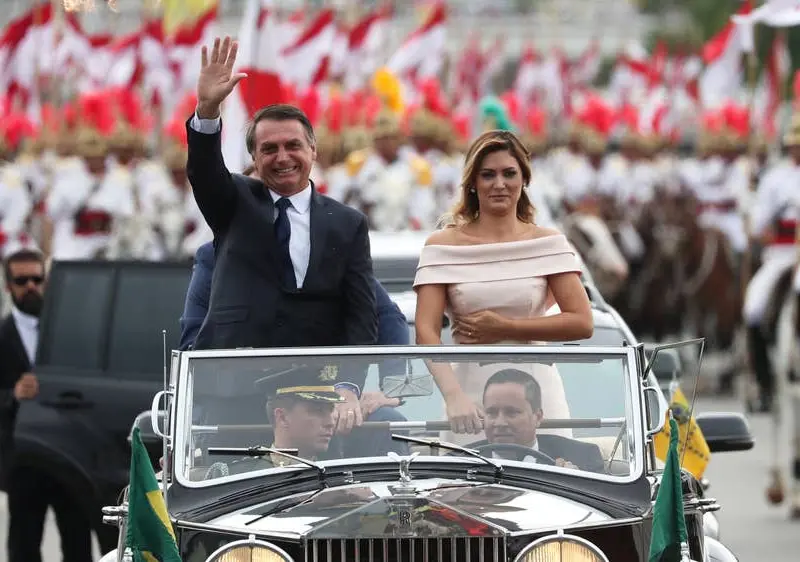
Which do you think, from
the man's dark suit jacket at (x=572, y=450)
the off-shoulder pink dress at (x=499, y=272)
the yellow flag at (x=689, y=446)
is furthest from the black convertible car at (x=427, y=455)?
the yellow flag at (x=689, y=446)

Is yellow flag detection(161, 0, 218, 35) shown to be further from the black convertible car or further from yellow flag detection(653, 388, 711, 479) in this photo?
the black convertible car

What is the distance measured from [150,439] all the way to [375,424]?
1.56 metres

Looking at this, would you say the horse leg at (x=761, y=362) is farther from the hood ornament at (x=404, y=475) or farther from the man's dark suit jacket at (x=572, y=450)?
the hood ornament at (x=404, y=475)

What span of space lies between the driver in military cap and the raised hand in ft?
3.88

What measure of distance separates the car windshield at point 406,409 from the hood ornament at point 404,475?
A: 0.06 m

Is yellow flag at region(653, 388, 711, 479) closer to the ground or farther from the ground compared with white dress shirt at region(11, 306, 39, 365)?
closer to the ground

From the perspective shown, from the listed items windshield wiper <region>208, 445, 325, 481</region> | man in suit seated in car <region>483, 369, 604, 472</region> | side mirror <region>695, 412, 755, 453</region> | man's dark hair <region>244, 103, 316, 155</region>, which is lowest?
windshield wiper <region>208, 445, 325, 481</region>

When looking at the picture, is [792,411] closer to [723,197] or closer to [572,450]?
[572,450]

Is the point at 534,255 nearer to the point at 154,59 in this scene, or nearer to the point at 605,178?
the point at 154,59

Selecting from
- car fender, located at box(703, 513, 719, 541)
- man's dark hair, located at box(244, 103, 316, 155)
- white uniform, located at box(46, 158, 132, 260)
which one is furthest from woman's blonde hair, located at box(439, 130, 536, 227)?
white uniform, located at box(46, 158, 132, 260)

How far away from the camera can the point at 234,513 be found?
248 inches

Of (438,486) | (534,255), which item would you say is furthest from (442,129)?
(438,486)

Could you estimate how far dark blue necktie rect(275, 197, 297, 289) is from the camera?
305 inches

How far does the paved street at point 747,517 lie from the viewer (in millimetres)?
12844
